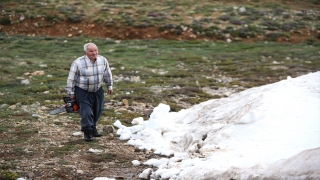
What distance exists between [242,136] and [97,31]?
2518 centimetres

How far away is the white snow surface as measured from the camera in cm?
610

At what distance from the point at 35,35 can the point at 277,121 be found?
85.6 feet

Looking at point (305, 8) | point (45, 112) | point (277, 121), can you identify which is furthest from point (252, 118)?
point (305, 8)

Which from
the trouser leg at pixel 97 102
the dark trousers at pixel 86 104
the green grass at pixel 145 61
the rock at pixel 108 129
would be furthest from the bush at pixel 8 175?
the green grass at pixel 145 61

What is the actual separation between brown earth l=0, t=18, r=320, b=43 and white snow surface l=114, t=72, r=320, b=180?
20716 millimetres

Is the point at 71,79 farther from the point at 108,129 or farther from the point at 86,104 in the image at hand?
the point at 108,129

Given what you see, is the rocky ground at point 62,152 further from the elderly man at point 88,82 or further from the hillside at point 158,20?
the hillside at point 158,20

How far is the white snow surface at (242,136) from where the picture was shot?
610cm

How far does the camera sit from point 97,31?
32156 millimetres

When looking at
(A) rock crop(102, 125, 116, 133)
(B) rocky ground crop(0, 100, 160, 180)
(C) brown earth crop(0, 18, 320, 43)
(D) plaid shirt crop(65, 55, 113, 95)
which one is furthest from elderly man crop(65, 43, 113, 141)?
(C) brown earth crop(0, 18, 320, 43)

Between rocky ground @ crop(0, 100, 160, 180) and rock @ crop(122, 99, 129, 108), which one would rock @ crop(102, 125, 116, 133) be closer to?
rocky ground @ crop(0, 100, 160, 180)

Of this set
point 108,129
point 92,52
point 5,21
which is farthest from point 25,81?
point 5,21

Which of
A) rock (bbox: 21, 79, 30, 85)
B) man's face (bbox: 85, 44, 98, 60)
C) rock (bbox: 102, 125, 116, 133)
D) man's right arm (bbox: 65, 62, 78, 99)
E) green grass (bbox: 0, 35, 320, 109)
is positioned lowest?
green grass (bbox: 0, 35, 320, 109)

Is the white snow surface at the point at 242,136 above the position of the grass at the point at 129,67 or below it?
above
